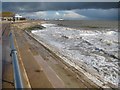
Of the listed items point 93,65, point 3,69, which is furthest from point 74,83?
point 93,65

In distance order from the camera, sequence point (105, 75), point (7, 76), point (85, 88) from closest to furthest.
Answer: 1. point (85, 88)
2. point (7, 76)
3. point (105, 75)

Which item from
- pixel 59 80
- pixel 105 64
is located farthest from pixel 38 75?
pixel 105 64

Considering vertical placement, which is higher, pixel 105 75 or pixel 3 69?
Result: pixel 3 69

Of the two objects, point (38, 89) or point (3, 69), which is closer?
point (38, 89)

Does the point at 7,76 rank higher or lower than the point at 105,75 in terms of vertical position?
higher

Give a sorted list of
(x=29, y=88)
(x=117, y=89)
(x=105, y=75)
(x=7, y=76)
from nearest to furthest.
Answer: (x=29, y=88)
(x=7, y=76)
(x=117, y=89)
(x=105, y=75)

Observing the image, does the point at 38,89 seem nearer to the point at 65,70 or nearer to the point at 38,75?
the point at 38,75

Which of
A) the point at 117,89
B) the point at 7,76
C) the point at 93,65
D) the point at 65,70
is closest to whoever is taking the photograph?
the point at 7,76

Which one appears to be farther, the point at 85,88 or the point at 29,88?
the point at 85,88

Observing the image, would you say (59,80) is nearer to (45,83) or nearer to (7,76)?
(45,83)
